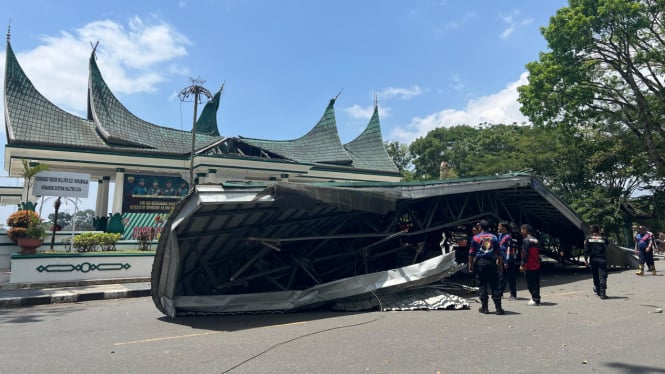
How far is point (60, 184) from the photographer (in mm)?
13508

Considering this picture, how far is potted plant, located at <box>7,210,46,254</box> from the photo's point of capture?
1209 cm

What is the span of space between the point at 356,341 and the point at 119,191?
870 inches

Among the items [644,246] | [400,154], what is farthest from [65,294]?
[400,154]

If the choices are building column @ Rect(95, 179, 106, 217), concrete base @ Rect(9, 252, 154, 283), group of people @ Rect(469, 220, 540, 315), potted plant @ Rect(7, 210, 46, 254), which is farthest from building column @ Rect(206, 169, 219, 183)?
group of people @ Rect(469, 220, 540, 315)

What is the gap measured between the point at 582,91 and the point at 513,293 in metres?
15.1

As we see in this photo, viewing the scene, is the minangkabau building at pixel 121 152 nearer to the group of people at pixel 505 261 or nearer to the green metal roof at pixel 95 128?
the green metal roof at pixel 95 128

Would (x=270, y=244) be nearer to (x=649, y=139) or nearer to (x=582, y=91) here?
(x=582, y=91)

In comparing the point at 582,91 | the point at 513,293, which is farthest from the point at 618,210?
the point at 513,293

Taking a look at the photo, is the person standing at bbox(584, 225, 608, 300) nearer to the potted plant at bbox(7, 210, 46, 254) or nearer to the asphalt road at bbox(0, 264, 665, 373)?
the asphalt road at bbox(0, 264, 665, 373)

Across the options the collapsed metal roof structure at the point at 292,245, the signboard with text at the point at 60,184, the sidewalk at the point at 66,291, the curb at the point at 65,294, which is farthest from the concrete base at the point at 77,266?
the collapsed metal roof structure at the point at 292,245

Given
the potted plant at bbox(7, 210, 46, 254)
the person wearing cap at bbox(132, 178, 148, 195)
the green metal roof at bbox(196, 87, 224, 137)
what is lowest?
the potted plant at bbox(7, 210, 46, 254)

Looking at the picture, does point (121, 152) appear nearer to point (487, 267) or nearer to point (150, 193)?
point (150, 193)

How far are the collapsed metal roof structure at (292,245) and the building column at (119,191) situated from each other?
17.7 m

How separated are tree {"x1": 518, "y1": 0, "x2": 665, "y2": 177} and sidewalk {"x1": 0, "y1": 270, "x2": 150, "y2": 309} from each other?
19.5 meters
